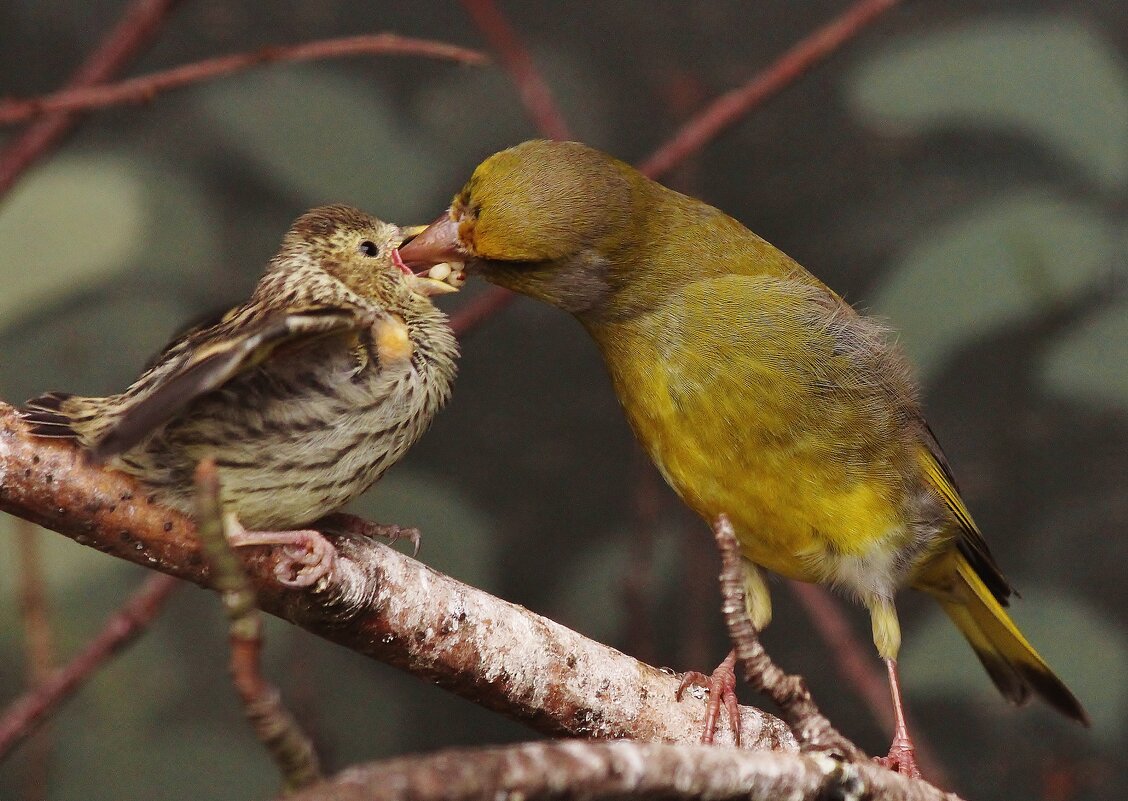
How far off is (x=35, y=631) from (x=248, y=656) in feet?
7.09

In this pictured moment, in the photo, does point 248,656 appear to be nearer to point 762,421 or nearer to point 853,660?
point 762,421

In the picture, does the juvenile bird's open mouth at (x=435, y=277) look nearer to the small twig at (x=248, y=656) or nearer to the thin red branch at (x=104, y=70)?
the thin red branch at (x=104, y=70)

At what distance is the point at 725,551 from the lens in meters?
1.39

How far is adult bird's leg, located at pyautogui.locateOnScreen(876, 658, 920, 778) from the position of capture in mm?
2475

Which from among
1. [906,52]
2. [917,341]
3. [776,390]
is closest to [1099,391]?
[917,341]

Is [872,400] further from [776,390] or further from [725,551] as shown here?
[725,551]

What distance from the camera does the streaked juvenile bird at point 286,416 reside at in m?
1.73

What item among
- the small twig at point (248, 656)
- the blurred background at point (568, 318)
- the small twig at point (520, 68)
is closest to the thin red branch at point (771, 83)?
the small twig at point (520, 68)

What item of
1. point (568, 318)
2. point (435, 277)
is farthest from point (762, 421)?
point (568, 318)

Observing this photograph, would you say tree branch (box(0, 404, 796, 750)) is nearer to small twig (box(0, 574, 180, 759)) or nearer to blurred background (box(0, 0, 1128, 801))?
small twig (box(0, 574, 180, 759))

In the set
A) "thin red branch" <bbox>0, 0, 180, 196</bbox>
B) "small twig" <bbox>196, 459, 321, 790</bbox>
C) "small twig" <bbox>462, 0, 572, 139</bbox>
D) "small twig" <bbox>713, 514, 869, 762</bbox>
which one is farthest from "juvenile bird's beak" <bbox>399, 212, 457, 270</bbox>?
"small twig" <bbox>196, 459, 321, 790</bbox>

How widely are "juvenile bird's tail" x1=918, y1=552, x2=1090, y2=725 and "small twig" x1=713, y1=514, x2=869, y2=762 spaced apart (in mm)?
1167

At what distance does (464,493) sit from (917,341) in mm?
1252

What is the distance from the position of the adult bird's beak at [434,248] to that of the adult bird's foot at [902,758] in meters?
1.24
